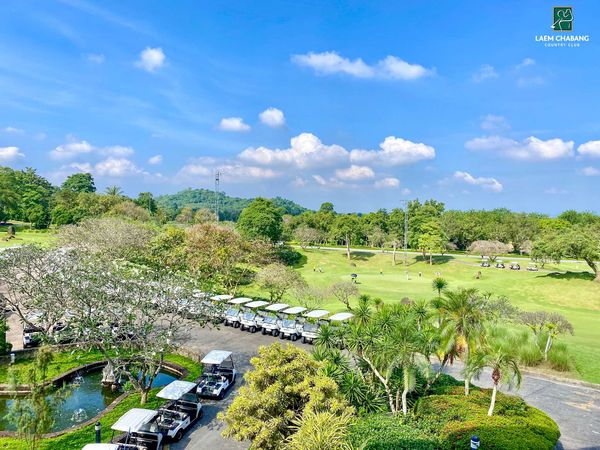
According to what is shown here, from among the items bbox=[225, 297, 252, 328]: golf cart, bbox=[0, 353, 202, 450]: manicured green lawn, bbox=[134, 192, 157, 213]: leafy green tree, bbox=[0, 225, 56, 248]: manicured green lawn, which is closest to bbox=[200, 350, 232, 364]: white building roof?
bbox=[0, 353, 202, 450]: manicured green lawn

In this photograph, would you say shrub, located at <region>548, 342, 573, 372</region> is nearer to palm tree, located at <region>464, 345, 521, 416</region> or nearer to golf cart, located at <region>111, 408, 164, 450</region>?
palm tree, located at <region>464, 345, 521, 416</region>

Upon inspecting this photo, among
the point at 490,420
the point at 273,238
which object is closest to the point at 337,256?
the point at 273,238

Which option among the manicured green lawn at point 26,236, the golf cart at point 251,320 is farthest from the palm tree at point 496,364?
the manicured green lawn at point 26,236

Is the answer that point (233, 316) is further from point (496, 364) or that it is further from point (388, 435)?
point (496, 364)

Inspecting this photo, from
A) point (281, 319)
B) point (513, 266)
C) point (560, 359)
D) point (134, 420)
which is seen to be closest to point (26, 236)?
point (281, 319)

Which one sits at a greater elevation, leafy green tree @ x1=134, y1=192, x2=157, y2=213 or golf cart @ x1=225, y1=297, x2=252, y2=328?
leafy green tree @ x1=134, y1=192, x2=157, y2=213

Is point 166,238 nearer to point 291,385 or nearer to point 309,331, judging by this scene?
point 309,331
